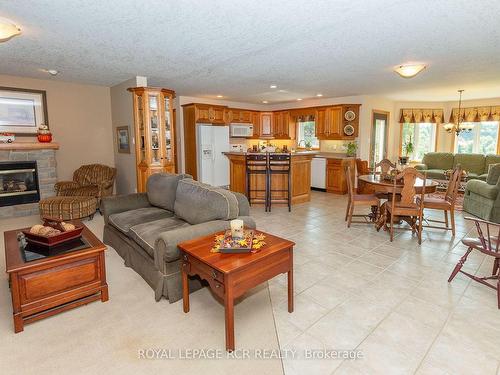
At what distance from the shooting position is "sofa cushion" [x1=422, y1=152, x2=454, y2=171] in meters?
8.34

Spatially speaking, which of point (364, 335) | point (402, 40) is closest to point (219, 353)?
point (364, 335)

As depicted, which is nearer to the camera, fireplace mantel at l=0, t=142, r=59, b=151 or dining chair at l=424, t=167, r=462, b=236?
dining chair at l=424, t=167, r=462, b=236

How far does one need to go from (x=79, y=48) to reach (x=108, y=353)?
139 inches

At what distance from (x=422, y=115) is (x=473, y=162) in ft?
6.48

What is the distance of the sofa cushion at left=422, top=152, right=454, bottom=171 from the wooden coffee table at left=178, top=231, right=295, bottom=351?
26.3 ft

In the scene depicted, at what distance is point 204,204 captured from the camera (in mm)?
3010

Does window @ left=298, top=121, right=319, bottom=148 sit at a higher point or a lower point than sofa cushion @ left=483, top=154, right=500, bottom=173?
higher

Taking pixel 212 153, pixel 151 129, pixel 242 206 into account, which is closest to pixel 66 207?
pixel 151 129

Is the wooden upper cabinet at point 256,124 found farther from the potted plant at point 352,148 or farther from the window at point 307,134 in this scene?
the potted plant at point 352,148

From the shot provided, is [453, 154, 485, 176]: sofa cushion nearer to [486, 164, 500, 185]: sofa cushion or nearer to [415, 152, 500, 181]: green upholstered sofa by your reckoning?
[415, 152, 500, 181]: green upholstered sofa

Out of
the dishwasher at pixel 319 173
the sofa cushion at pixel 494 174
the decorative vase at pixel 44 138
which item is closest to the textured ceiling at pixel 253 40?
the decorative vase at pixel 44 138

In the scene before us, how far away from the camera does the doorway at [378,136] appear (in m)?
8.11

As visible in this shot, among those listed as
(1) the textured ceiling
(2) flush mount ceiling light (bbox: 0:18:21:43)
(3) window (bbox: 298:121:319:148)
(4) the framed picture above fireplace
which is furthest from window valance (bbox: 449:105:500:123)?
(4) the framed picture above fireplace

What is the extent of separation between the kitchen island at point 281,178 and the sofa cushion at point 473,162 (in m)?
4.61
